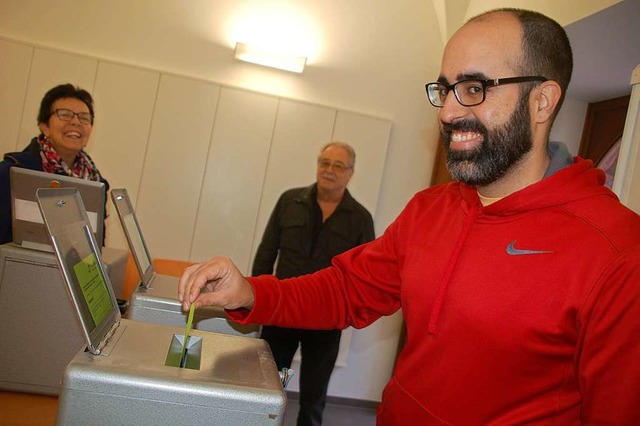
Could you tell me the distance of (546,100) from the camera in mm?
1218

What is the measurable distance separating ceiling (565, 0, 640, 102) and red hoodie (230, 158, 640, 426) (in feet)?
4.95

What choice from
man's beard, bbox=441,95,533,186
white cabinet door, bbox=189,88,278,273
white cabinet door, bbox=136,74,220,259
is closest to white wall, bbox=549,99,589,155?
white cabinet door, bbox=189,88,278,273

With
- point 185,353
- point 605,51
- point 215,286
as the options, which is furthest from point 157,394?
point 605,51

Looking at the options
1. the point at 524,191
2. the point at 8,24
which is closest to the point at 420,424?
the point at 524,191

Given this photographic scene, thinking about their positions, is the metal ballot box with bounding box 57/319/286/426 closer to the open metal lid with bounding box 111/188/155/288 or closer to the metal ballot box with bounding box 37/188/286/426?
the metal ballot box with bounding box 37/188/286/426

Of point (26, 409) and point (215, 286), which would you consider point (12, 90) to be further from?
point (215, 286)

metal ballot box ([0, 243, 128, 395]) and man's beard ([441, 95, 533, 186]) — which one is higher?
man's beard ([441, 95, 533, 186])

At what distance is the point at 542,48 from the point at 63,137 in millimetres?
2177

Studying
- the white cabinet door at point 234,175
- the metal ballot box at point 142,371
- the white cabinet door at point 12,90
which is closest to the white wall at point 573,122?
the white cabinet door at point 234,175

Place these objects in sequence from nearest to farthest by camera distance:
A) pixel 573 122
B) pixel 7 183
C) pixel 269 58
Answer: pixel 7 183 → pixel 573 122 → pixel 269 58

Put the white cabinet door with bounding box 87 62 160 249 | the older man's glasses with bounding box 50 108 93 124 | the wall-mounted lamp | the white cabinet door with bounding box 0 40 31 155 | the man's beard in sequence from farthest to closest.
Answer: the wall-mounted lamp → the white cabinet door with bounding box 87 62 160 249 → the white cabinet door with bounding box 0 40 31 155 → the older man's glasses with bounding box 50 108 93 124 → the man's beard

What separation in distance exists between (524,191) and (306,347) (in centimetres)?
214

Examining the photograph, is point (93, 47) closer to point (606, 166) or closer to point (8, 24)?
point (8, 24)

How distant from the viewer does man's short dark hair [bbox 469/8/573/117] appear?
1.19 meters
